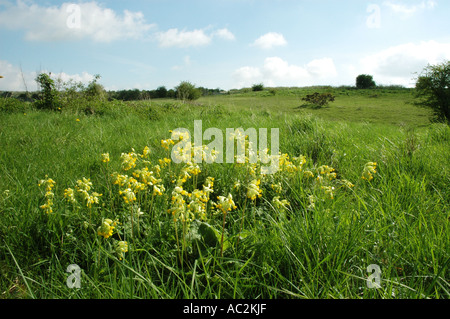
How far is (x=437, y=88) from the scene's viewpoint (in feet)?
51.9

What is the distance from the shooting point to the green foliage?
31.6 ft

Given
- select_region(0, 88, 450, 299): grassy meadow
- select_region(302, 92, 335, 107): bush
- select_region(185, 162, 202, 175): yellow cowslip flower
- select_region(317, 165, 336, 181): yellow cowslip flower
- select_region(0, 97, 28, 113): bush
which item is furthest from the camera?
select_region(302, 92, 335, 107): bush

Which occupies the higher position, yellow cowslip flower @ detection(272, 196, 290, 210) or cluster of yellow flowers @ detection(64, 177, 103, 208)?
cluster of yellow flowers @ detection(64, 177, 103, 208)

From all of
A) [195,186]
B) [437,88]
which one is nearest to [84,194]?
[195,186]

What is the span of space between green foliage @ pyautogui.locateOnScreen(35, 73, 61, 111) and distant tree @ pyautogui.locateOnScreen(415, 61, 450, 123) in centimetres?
1947

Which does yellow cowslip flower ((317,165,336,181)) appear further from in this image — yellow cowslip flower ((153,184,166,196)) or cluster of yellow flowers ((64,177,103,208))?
cluster of yellow flowers ((64,177,103,208))

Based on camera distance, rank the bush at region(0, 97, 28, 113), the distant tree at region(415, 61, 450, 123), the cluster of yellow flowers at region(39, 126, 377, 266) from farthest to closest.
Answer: the distant tree at region(415, 61, 450, 123), the bush at region(0, 97, 28, 113), the cluster of yellow flowers at region(39, 126, 377, 266)

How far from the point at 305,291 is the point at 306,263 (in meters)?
0.21

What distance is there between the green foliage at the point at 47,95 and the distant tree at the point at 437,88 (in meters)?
19.5

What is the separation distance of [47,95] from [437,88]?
2041 cm

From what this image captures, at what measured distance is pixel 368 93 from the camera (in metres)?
27.9

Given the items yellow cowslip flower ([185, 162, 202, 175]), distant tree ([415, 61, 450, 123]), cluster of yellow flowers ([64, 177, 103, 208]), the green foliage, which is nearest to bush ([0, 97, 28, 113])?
the green foliage

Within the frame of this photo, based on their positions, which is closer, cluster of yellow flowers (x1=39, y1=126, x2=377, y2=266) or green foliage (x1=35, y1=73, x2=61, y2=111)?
cluster of yellow flowers (x1=39, y1=126, x2=377, y2=266)
